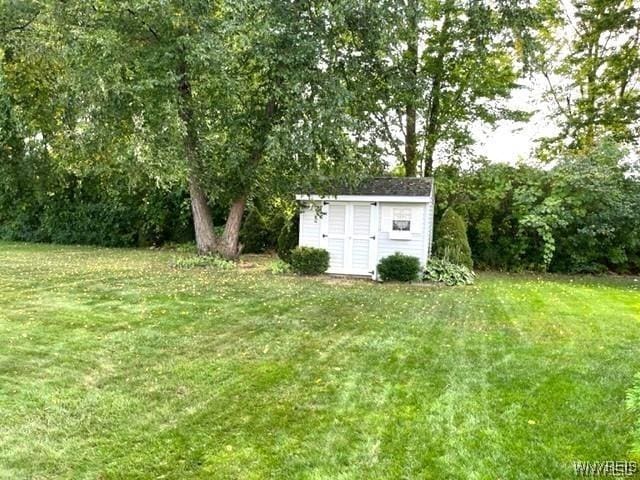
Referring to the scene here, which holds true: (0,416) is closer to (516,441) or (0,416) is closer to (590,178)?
(516,441)

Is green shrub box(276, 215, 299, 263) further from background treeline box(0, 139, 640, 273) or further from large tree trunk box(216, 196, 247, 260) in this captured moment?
large tree trunk box(216, 196, 247, 260)

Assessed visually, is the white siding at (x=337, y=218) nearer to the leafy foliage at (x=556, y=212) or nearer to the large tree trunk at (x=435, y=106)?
the leafy foliage at (x=556, y=212)

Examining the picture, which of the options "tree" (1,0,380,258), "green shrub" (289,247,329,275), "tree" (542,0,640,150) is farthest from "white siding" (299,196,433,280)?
"tree" (542,0,640,150)

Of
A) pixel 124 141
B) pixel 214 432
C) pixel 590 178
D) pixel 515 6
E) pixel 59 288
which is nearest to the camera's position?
pixel 214 432

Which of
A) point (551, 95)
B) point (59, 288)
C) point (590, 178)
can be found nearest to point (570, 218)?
point (590, 178)

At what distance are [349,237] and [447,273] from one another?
93.8 inches

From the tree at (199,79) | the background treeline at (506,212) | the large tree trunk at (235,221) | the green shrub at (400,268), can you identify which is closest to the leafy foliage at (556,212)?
the background treeline at (506,212)

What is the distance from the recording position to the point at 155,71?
952 centimetres

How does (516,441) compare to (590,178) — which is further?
(590,178)

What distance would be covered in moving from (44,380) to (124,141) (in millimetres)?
7368

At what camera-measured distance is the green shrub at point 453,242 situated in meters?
12.0

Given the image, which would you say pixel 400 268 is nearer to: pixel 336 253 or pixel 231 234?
pixel 336 253

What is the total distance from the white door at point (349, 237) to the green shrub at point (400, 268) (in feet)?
1.99

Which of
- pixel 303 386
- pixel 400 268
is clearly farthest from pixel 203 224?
pixel 303 386
